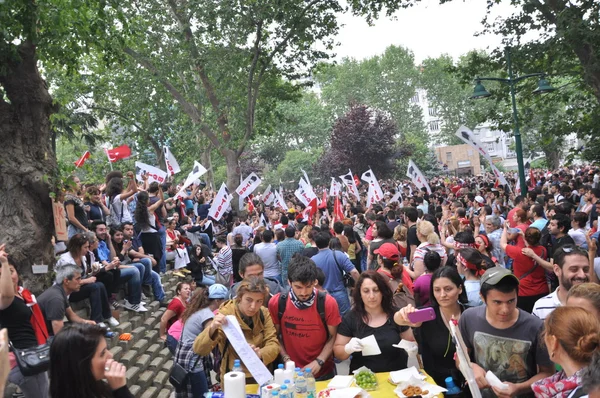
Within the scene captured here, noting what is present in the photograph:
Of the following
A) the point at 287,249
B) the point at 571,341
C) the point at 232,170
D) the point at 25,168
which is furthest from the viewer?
the point at 232,170

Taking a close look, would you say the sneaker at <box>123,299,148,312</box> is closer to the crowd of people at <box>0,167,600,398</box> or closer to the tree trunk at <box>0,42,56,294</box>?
the crowd of people at <box>0,167,600,398</box>

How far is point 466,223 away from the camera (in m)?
10.0

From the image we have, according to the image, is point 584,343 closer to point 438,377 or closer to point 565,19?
point 438,377

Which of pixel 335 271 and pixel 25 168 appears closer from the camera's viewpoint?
pixel 25 168

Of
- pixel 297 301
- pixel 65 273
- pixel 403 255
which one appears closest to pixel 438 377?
pixel 297 301

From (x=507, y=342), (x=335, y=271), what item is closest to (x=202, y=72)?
(x=335, y=271)

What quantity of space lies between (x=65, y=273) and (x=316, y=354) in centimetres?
288

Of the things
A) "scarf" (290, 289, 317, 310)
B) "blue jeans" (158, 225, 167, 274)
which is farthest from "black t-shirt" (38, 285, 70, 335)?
"blue jeans" (158, 225, 167, 274)

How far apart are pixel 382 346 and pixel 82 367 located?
2.29 meters

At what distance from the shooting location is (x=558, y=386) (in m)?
2.78

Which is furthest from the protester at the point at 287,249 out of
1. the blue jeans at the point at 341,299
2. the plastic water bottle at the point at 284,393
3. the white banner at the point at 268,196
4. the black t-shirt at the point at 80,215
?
the white banner at the point at 268,196

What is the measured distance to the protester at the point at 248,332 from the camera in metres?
4.05

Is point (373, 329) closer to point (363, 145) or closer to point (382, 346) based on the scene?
point (382, 346)

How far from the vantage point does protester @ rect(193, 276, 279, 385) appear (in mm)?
4055
